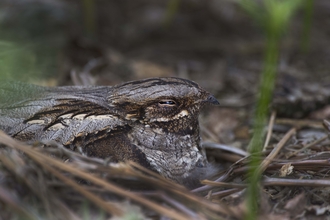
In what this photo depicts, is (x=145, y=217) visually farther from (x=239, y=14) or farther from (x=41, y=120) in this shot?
(x=239, y=14)

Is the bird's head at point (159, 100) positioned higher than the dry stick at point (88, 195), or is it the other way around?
the bird's head at point (159, 100)

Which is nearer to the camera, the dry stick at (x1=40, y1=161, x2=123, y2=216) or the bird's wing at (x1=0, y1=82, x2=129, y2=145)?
the dry stick at (x1=40, y1=161, x2=123, y2=216)

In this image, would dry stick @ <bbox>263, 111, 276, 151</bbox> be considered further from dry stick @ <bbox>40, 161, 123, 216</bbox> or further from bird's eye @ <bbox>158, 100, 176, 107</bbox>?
dry stick @ <bbox>40, 161, 123, 216</bbox>

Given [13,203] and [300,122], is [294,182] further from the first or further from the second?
Result: [13,203]

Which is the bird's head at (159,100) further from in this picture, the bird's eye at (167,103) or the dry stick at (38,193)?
the dry stick at (38,193)

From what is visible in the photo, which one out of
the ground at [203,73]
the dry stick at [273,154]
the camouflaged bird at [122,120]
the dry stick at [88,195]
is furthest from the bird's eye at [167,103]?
the dry stick at [88,195]

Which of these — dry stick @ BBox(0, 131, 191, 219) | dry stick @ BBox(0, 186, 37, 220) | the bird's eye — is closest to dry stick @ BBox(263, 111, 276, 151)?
the bird's eye

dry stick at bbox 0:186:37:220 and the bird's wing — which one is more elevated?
the bird's wing

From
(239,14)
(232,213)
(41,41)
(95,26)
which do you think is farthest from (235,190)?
(239,14)
